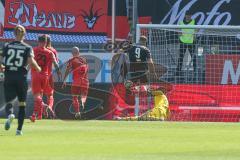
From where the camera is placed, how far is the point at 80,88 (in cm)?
2416

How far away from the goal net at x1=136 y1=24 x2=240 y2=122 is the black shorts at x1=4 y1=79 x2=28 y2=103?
730cm

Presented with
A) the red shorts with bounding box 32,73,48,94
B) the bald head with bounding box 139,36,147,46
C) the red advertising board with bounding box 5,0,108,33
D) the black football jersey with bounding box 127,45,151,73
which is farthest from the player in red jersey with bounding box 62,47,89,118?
the red advertising board with bounding box 5,0,108,33

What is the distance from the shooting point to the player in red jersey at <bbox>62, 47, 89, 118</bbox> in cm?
2384

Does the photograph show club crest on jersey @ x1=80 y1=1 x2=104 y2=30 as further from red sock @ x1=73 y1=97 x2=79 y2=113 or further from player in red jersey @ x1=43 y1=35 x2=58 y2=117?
player in red jersey @ x1=43 y1=35 x2=58 y2=117

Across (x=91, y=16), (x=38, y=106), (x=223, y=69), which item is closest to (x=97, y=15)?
(x=91, y=16)

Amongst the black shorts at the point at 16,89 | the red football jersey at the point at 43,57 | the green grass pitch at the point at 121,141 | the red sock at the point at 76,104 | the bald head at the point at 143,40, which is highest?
the bald head at the point at 143,40

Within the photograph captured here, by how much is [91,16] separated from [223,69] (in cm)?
851

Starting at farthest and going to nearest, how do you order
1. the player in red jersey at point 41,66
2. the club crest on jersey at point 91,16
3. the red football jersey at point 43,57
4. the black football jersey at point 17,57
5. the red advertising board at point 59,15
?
the club crest on jersey at point 91,16, the red advertising board at point 59,15, the red football jersey at point 43,57, the player in red jersey at point 41,66, the black football jersey at point 17,57

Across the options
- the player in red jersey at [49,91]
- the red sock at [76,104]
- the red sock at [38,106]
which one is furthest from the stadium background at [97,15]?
the red sock at [38,106]

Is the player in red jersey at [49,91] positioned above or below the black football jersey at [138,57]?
below

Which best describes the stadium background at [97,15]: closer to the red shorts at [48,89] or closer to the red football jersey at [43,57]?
the red shorts at [48,89]

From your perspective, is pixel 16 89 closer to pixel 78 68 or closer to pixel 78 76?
pixel 78 76

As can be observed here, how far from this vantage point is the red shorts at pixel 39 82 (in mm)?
22094

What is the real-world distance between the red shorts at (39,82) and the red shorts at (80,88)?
1905mm
